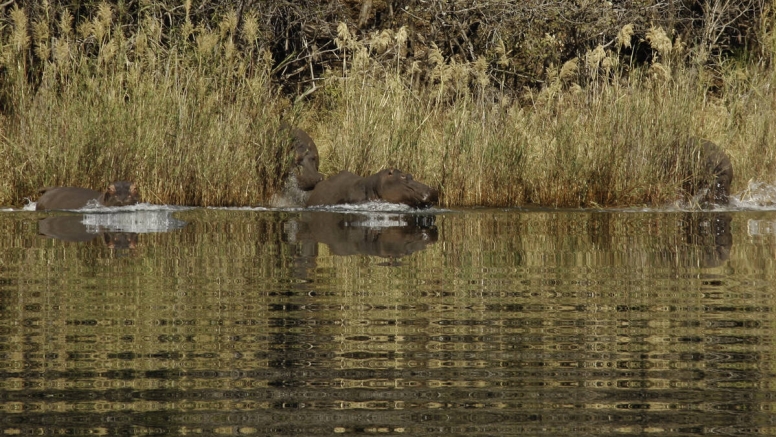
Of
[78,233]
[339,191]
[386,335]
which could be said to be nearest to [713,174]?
[339,191]

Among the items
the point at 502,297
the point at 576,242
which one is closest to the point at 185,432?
the point at 502,297

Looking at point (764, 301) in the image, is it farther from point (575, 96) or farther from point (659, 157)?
point (575, 96)

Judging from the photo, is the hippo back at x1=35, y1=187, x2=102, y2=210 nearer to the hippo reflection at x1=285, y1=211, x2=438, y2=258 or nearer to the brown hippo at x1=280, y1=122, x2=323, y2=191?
the hippo reflection at x1=285, y1=211, x2=438, y2=258

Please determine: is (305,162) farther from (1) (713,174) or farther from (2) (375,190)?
(1) (713,174)

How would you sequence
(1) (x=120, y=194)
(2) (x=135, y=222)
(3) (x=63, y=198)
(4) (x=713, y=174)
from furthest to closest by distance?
(4) (x=713, y=174) < (3) (x=63, y=198) < (1) (x=120, y=194) < (2) (x=135, y=222)

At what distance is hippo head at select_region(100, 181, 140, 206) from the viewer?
11.7 m

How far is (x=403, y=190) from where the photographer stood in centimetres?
1278

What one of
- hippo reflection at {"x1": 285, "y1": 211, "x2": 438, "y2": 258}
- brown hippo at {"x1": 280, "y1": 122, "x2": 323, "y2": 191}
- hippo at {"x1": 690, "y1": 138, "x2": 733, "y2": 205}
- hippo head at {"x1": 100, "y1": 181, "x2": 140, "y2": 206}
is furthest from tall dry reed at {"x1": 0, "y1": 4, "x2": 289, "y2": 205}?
hippo at {"x1": 690, "y1": 138, "x2": 733, "y2": 205}

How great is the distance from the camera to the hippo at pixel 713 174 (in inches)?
513

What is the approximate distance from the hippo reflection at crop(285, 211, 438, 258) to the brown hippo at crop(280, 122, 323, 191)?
2.65 ft

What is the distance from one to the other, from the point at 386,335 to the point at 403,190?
758cm

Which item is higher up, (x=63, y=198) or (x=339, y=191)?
(x=339, y=191)

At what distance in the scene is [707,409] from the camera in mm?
3910

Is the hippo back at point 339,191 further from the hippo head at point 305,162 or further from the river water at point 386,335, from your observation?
the river water at point 386,335
